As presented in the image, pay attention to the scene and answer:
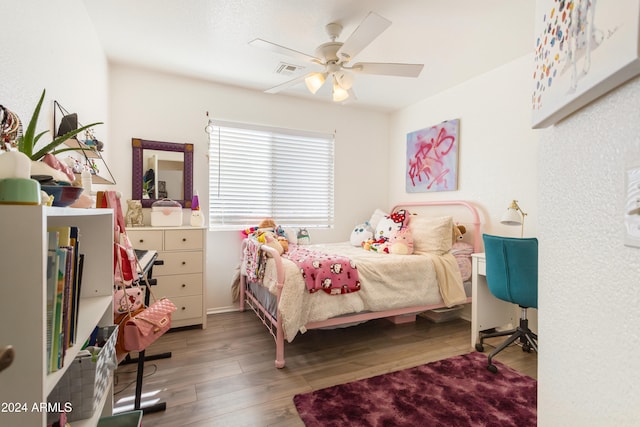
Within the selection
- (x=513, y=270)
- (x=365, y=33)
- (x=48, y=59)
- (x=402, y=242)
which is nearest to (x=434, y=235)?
(x=402, y=242)

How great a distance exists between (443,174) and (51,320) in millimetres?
3401

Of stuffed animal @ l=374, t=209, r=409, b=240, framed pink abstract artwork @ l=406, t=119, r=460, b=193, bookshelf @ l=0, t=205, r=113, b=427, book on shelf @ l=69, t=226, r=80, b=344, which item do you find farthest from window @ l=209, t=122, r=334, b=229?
bookshelf @ l=0, t=205, r=113, b=427

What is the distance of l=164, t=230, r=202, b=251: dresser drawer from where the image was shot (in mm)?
2674

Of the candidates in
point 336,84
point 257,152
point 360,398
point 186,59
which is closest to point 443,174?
point 336,84

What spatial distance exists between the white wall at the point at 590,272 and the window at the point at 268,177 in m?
3.01

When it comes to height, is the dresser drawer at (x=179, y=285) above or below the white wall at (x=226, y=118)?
below

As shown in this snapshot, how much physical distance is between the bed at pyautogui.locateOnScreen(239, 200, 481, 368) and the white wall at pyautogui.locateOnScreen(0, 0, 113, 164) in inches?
58.7

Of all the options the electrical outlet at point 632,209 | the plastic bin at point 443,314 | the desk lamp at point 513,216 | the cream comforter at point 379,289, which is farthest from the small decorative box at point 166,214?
the electrical outlet at point 632,209

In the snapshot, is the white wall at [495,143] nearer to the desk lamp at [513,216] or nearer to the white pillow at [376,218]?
the desk lamp at [513,216]

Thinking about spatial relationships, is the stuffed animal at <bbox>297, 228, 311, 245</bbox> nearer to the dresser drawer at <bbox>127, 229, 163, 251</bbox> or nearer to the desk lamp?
the dresser drawer at <bbox>127, 229, 163, 251</bbox>

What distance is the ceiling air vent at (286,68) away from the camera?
274cm

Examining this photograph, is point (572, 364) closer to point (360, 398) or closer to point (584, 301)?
point (584, 301)

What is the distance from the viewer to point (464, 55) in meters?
2.60

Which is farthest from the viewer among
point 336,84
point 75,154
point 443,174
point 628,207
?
point 443,174
